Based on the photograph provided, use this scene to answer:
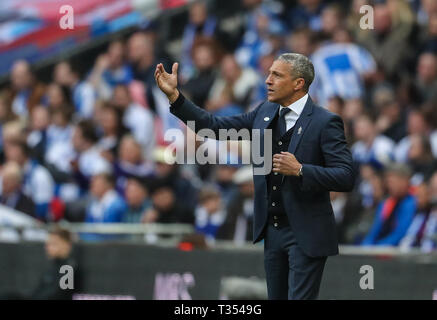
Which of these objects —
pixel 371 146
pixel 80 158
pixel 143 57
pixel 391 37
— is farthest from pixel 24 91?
pixel 371 146

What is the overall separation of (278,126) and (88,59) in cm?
1117

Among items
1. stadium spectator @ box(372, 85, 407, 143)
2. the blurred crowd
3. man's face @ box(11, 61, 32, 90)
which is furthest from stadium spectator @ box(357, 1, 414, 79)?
man's face @ box(11, 61, 32, 90)

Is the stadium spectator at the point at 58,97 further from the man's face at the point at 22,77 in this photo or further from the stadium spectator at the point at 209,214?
the stadium spectator at the point at 209,214

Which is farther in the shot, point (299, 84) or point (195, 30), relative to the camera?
point (195, 30)

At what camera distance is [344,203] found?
1134 cm

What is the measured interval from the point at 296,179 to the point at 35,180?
759 cm

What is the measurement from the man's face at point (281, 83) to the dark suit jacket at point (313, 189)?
6.8 inches

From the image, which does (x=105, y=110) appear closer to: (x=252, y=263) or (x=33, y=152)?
(x=33, y=152)

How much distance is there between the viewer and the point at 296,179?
23.3ft

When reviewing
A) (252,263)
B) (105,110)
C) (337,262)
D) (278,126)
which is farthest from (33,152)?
(278,126)

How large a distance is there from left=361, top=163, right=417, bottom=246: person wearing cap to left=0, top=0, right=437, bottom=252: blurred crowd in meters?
0.01

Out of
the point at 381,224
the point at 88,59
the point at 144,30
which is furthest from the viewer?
the point at 88,59

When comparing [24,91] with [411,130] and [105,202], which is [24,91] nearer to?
[105,202]

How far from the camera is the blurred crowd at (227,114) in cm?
1127
